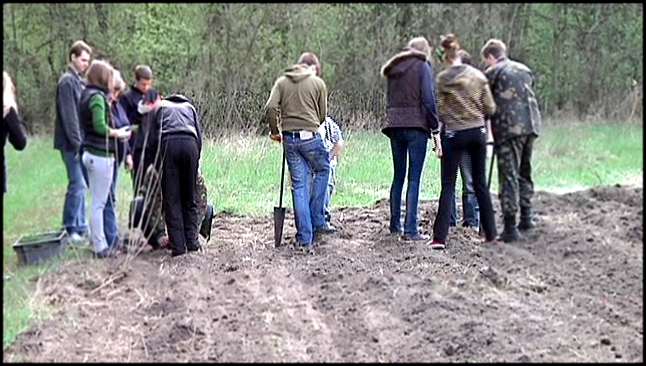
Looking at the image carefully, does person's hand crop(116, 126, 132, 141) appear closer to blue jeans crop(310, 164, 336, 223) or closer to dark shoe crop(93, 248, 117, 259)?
dark shoe crop(93, 248, 117, 259)

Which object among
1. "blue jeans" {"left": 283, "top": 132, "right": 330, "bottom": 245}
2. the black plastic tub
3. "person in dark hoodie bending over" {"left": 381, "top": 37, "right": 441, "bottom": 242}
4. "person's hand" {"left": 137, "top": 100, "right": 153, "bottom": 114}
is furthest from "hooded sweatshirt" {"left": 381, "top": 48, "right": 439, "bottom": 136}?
Answer: the black plastic tub

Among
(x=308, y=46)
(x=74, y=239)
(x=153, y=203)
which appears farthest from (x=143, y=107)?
(x=308, y=46)

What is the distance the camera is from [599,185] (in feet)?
15.7

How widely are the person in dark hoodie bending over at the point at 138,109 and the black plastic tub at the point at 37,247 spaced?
54 cm

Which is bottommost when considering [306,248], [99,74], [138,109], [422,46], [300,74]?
[306,248]

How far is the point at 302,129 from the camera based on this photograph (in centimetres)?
596

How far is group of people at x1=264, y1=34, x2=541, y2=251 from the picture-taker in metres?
4.71

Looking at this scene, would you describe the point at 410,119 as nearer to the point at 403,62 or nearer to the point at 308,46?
the point at 403,62

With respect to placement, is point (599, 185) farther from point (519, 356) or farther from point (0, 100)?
point (0, 100)

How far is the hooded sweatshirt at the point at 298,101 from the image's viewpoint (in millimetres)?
5918

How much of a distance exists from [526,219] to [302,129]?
6.24 feet

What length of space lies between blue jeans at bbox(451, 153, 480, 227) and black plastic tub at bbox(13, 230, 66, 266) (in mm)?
2427

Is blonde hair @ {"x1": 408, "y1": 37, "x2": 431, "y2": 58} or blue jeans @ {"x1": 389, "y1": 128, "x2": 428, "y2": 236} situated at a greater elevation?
blonde hair @ {"x1": 408, "y1": 37, "x2": 431, "y2": 58}

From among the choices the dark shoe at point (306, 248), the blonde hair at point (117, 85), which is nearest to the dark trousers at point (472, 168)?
the dark shoe at point (306, 248)
